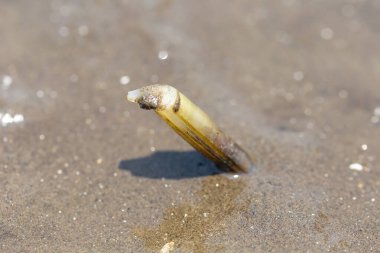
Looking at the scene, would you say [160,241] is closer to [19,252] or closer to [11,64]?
[19,252]

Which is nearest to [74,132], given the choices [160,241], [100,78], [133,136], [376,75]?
[133,136]

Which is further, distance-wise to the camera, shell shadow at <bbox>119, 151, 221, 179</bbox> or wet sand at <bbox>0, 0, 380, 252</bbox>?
shell shadow at <bbox>119, 151, 221, 179</bbox>

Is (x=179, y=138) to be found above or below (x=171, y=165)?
above

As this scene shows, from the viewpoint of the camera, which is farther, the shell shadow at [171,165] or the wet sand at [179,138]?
the shell shadow at [171,165]

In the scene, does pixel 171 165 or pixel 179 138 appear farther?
pixel 179 138
